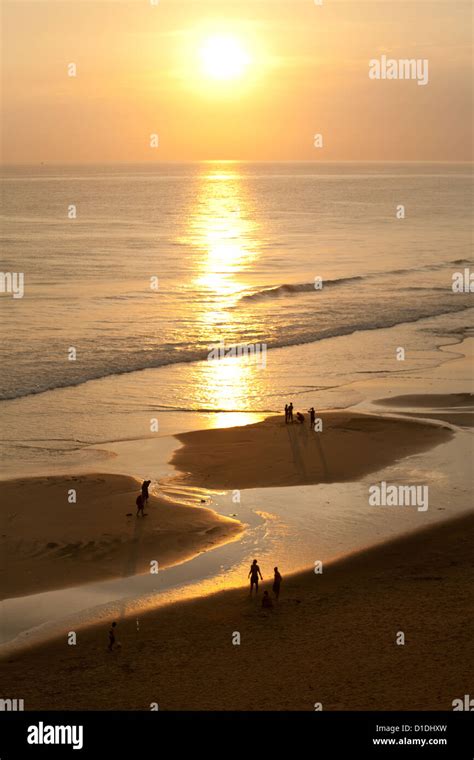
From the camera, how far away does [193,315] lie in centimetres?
5438

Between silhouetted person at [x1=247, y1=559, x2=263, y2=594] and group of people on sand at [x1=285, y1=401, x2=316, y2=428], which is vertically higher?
A: group of people on sand at [x1=285, y1=401, x2=316, y2=428]

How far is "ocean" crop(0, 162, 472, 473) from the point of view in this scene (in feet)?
114

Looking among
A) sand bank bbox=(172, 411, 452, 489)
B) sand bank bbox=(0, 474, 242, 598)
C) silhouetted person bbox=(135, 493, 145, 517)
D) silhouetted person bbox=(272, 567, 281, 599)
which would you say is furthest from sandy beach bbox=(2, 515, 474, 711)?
sand bank bbox=(172, 411, 452, 489)

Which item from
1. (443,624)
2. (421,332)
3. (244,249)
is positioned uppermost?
(244,249)

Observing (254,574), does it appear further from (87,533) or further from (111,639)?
(87,533)

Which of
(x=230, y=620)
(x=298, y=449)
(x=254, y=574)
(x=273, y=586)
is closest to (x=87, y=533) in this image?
(x=254, y=574)

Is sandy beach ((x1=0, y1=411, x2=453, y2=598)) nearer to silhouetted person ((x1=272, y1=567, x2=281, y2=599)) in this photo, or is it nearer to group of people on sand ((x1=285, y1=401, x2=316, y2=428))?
group of people on sand ((x1=285, y1=401, x2=316, y2=428))
